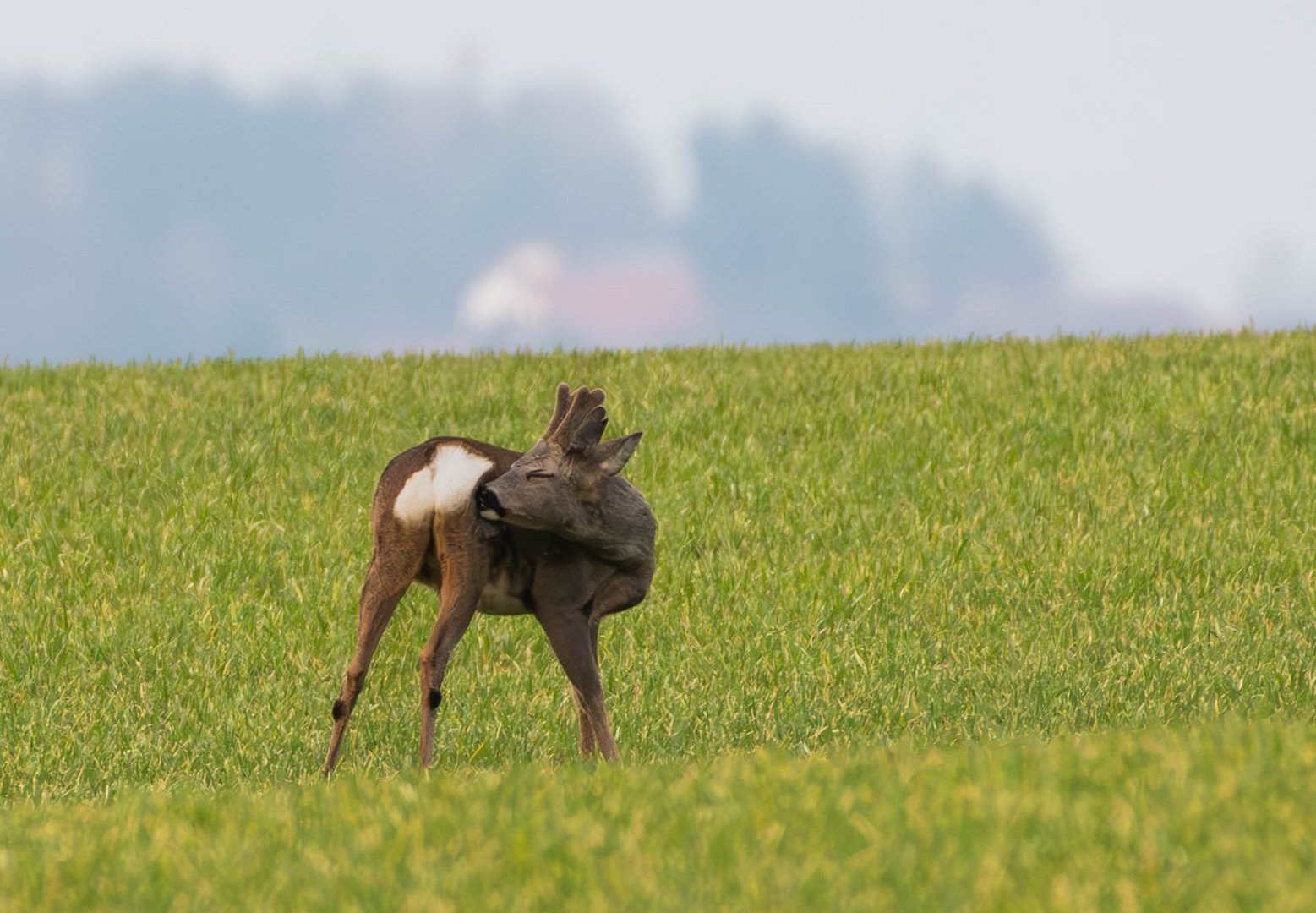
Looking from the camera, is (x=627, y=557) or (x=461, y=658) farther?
(x=461, y=658)

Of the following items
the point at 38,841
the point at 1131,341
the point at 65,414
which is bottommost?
the point at 38,841

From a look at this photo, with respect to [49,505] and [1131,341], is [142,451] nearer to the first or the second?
[49,505]

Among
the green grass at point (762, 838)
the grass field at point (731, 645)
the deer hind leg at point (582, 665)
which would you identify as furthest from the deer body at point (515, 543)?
the green grass at point (762, 838)

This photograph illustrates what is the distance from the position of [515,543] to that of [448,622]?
0.51m

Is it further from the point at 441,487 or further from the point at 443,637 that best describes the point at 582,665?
the point at 441,487

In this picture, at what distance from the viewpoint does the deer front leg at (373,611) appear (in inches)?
295

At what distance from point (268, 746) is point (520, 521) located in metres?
2.99

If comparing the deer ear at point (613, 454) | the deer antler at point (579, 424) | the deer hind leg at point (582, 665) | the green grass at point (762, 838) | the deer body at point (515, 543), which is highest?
the deer antler at point (579, 424)

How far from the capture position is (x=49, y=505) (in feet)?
47.1

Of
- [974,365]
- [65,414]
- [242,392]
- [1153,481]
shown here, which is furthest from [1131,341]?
[65,414]

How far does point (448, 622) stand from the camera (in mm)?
7320

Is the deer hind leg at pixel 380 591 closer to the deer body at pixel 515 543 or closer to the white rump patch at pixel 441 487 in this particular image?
the deer body at pixel 515 543

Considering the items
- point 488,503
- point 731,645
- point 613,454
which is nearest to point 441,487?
point 488,503

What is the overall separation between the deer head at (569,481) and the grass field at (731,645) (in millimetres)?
Answer: 1270
